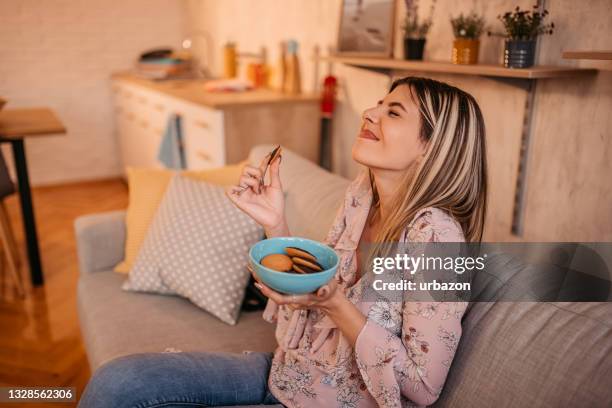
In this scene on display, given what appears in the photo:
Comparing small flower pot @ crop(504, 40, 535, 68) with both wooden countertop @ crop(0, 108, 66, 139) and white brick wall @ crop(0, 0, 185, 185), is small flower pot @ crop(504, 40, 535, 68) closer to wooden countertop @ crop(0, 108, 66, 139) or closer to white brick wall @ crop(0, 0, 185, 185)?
wooden countertop @ crop(0, 108, 66, 139)

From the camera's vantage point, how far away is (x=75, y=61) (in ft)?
14.6

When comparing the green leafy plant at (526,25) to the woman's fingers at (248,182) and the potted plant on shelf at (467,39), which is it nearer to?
the potted plant on shelf at (467,39)

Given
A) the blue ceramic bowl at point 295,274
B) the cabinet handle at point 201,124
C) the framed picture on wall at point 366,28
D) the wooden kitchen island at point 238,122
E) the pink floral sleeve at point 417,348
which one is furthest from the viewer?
the cabinet handle at point 201,124

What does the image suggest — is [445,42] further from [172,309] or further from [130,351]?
[130,351]

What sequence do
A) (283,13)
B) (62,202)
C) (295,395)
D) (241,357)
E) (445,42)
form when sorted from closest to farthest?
(295,395)
(241,357)
(445,42)
(283,13)
(62,202)

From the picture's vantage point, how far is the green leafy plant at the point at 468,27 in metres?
1.73

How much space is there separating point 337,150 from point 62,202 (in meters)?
2.43

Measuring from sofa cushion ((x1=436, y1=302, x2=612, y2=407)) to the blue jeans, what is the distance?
1.35 feet

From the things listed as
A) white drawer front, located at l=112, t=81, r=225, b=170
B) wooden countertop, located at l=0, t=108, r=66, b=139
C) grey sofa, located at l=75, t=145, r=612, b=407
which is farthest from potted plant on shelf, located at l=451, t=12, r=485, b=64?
wooden countertop, located at l=0, t=108, r=66, b=139

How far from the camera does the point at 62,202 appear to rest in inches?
163

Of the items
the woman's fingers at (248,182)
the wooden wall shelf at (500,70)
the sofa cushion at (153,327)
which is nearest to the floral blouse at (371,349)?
the woman's fingers at (248,182)

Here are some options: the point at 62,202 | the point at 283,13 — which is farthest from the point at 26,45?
the point at 283,13

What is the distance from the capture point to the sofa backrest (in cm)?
168

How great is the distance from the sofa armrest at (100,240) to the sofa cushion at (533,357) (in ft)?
4.58
